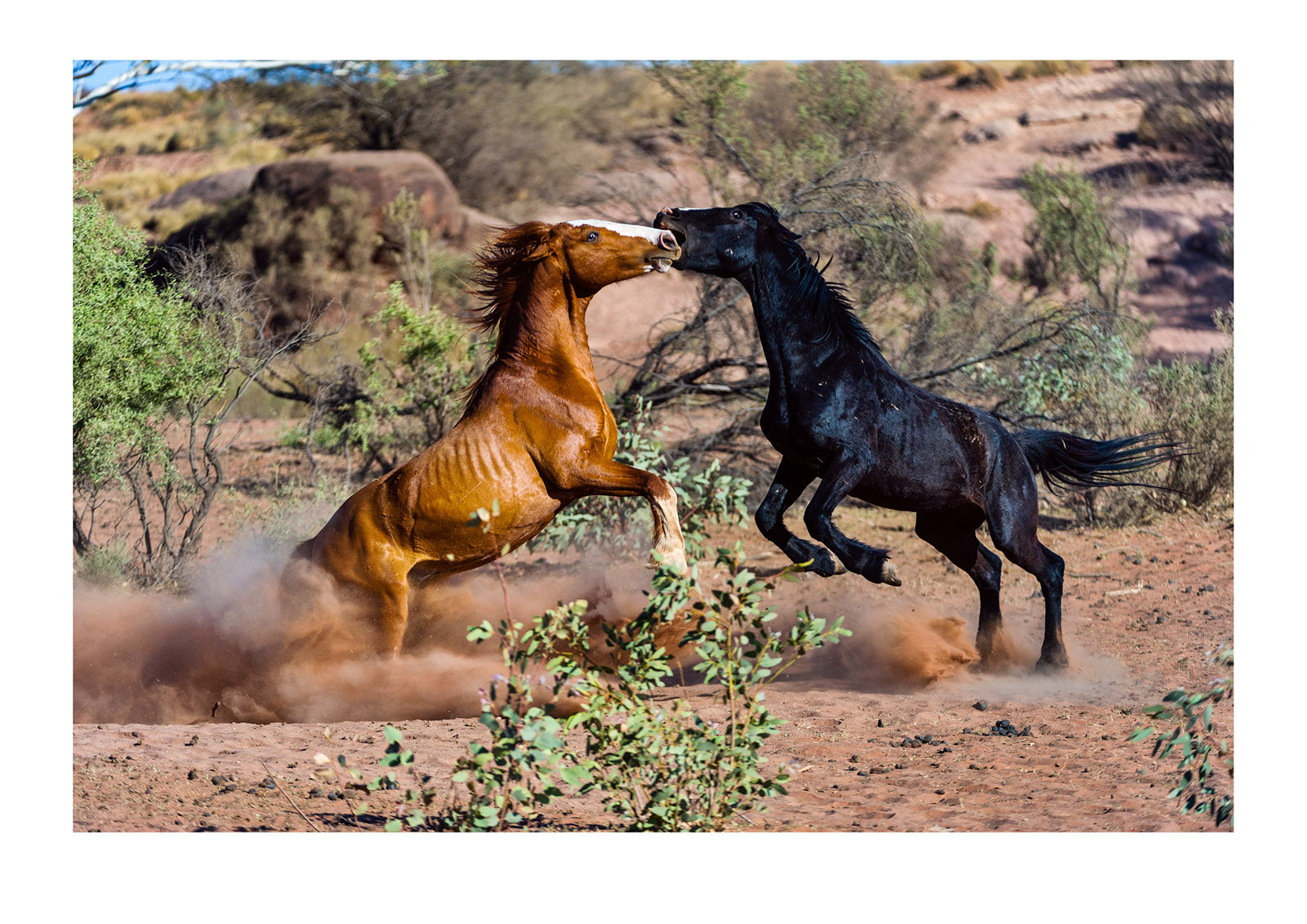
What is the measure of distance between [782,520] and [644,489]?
1.12 metres

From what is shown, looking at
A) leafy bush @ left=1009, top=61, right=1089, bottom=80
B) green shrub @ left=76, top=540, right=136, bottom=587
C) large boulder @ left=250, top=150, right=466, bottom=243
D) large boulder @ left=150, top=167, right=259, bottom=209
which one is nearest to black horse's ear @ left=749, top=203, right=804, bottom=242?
green shrub @ left=76, top=540, right=136, bottom=587

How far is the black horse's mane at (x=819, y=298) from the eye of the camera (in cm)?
654

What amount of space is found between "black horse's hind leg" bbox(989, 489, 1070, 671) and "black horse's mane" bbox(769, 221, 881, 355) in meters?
1.33

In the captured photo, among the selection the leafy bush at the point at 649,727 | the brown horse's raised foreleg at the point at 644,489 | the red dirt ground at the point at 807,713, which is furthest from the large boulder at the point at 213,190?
the leafy bush at the point at 649,727

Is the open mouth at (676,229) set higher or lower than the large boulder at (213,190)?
lower

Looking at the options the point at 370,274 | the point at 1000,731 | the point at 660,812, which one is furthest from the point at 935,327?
the point at 370,274

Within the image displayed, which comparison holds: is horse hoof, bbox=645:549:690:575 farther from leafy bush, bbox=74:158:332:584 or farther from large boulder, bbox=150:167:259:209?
large boulder, bbox=150:167:259:209

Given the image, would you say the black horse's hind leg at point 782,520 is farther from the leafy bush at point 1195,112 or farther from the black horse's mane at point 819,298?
the leafy bush at point 1195,112

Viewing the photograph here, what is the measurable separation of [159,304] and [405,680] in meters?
3.84

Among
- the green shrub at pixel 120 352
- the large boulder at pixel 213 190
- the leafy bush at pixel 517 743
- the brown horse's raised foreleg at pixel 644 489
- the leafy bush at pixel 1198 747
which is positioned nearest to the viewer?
the leafy bush at pixel 517 743

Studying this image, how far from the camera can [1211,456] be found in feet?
36.6

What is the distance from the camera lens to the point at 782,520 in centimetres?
666

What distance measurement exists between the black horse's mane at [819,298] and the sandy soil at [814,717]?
79.1 inches

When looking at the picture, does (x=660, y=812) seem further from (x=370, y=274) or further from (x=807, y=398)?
(x=370, y=274)
